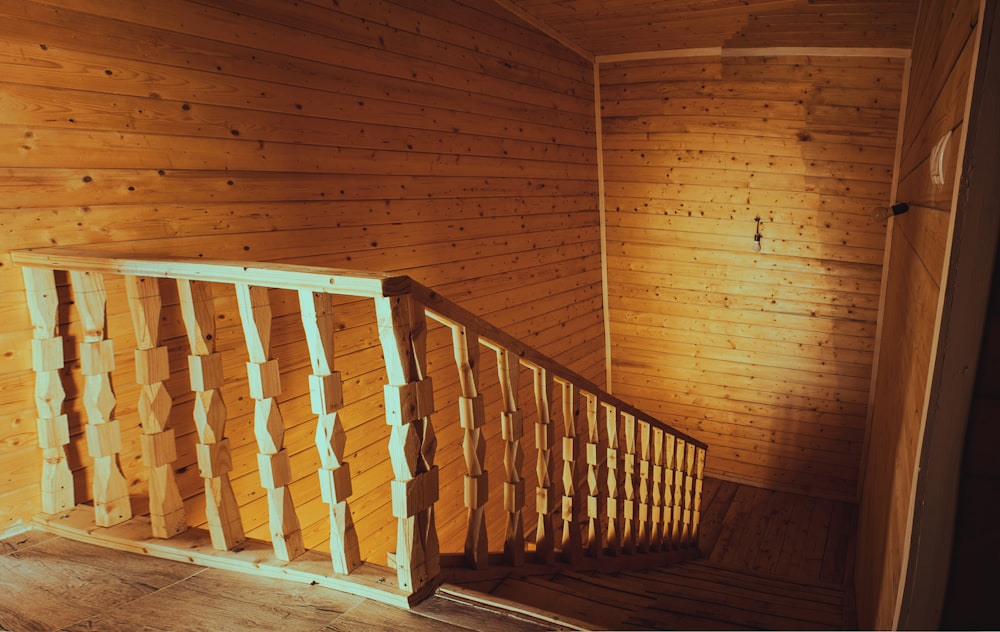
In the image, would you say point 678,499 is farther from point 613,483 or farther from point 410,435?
point 410,435

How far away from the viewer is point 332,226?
3.22 metres

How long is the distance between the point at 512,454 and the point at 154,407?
1.08 m

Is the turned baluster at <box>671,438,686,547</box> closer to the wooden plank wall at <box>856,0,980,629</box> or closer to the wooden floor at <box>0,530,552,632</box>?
the wooden plank wall at <box>856,0,980,629</box>

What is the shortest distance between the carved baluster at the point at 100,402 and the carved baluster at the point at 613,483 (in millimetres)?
1778

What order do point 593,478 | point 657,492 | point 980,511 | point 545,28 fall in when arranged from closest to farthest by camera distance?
1. point 980,511
2. point 593,478
3. point 657,492
4. point 545,28

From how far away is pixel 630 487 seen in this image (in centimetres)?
324

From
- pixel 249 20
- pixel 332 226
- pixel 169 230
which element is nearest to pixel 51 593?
pixel 169 230

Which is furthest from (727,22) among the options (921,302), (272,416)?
(272,416)

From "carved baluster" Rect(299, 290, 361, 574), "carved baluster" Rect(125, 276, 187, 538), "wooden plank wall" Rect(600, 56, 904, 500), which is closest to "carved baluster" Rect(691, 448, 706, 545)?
"wooden plank wall" Rect(600, 56, 904, 500)

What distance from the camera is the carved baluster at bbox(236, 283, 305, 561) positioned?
1736mm

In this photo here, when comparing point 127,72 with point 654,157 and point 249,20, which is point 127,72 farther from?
point 654,157

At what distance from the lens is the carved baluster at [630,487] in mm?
3160

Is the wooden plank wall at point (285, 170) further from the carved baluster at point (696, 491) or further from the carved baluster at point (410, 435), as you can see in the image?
the carved baluster at point (696, 491)

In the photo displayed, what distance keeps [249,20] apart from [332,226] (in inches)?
36.8
